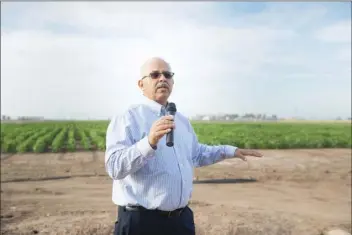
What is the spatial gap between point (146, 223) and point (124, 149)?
0.43 meters

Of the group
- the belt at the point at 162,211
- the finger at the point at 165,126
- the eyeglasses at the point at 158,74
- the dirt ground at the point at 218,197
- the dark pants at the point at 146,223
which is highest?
the eyeglasses at the point at 158,74

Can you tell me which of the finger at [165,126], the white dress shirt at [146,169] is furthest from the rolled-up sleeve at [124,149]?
the finger at [165,126]

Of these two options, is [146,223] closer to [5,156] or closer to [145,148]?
[145,148]

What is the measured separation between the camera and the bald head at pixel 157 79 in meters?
2.30

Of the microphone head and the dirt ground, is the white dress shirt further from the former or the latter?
the dirt ground

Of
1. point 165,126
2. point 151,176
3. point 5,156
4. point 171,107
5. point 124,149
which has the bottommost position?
point 5,156

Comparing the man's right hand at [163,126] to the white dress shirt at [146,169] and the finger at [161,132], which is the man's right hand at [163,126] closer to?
the finger at [161,132]

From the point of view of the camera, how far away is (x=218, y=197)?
8578mm

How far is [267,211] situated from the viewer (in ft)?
23.5

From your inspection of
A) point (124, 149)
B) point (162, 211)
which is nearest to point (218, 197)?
point (162, 211)

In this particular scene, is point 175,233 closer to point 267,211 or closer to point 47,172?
point 267,211

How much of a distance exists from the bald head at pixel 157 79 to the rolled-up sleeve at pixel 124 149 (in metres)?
0.18

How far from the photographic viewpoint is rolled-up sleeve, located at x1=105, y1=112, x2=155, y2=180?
6.68 feet

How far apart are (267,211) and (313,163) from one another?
829cm
